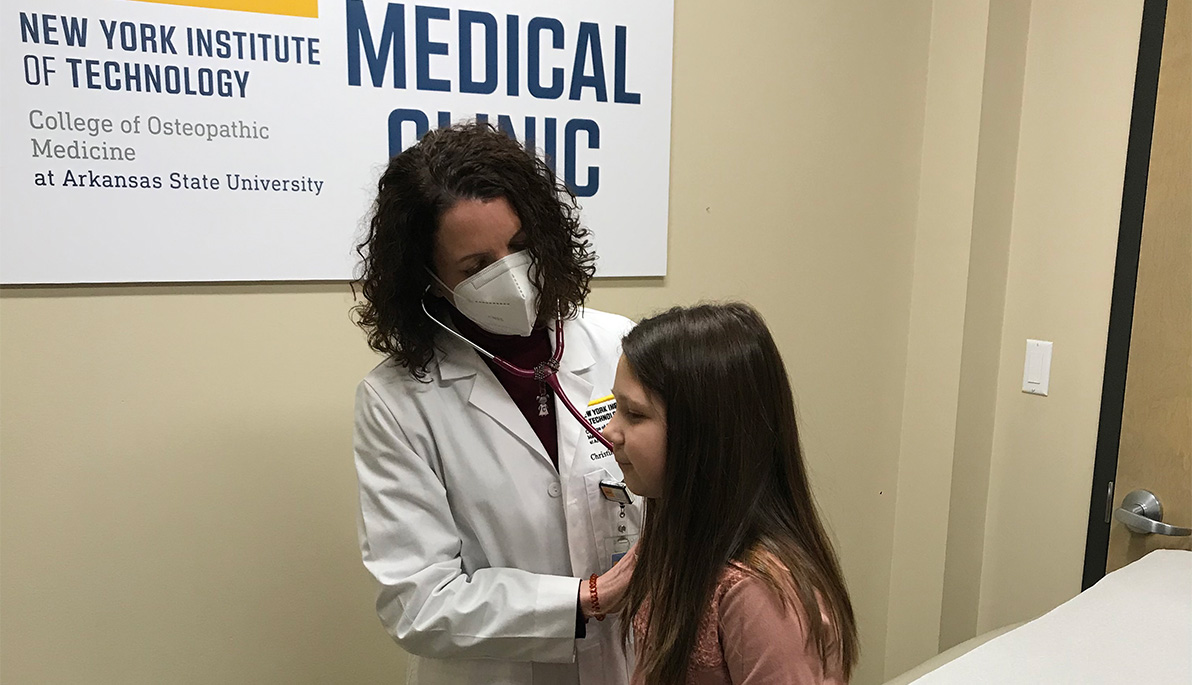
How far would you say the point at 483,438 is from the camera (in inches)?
50.0

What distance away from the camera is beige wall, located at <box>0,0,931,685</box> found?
1.45 meters

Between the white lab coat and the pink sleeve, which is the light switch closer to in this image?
the white lab coat

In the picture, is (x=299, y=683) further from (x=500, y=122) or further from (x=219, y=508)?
(x=500, y=122)

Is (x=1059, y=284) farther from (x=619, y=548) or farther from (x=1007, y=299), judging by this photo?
(x=619, y=548)

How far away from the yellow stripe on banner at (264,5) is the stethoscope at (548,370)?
0.60 metres

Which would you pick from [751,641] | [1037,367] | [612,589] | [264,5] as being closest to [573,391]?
[612,589]

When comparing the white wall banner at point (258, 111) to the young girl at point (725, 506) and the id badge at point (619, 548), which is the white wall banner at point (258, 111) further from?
the young girl at point (725, 506)

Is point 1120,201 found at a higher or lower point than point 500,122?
lower

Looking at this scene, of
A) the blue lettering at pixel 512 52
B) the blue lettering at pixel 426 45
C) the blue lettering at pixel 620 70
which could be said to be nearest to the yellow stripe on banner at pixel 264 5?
the blue lettering at pixel 426 45

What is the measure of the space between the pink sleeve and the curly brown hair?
54 centimetres

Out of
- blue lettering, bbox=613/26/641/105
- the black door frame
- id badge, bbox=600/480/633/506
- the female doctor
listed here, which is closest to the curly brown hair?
the female doctor

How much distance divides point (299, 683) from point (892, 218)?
169 centimetres

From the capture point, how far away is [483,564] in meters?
1.28

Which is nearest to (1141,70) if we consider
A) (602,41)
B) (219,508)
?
(602,41)
